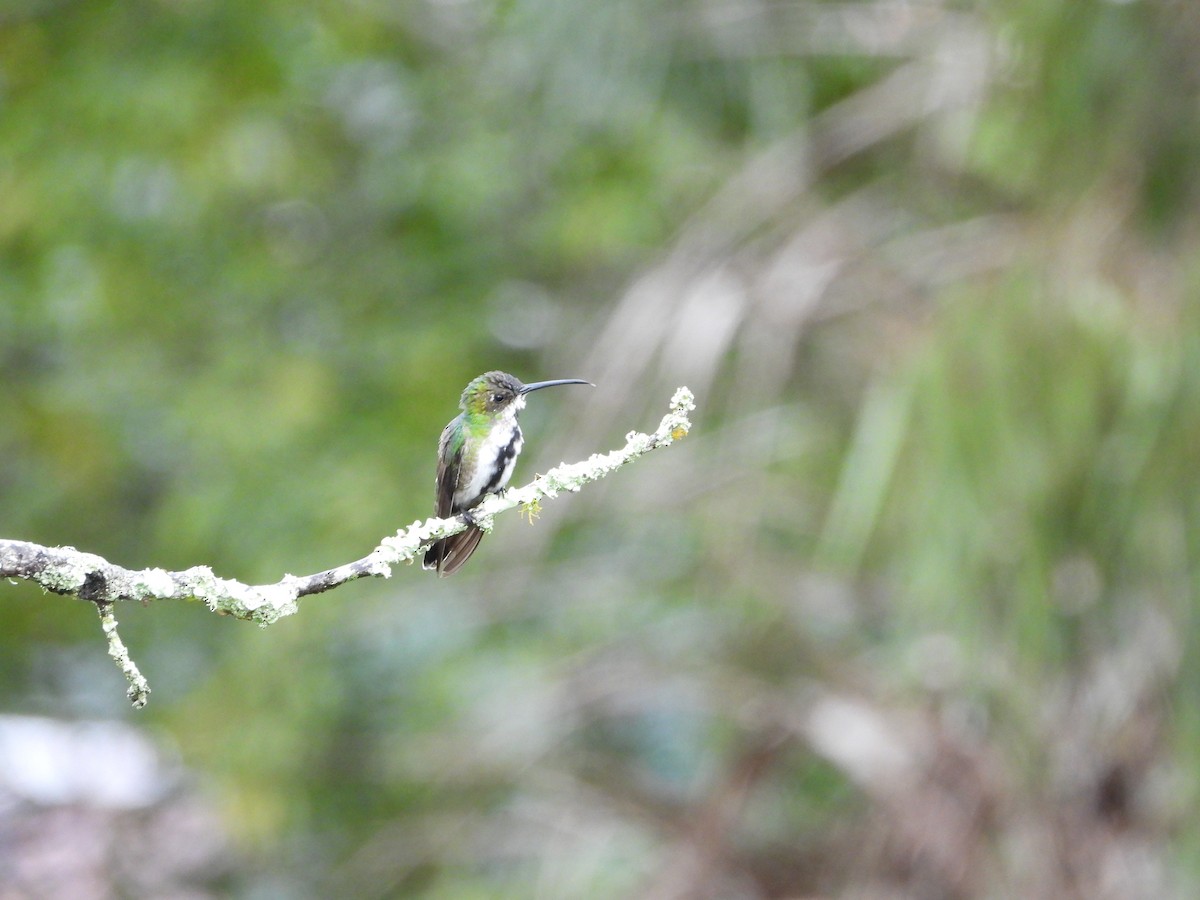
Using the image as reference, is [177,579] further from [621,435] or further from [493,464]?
[621,435]

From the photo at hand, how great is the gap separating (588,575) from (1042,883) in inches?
105

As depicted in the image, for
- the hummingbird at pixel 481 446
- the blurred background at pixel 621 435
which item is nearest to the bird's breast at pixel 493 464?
the hummingbird at pixel 481 446

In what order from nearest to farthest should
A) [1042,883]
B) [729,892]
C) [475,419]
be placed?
[475,419], [1042,883], [729,892]

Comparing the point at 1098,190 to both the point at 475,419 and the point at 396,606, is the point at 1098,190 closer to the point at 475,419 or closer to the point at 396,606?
the point at 475,419

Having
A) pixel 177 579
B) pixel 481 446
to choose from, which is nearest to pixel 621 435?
pixel 481 446

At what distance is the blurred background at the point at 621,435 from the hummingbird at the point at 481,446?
1181 mm

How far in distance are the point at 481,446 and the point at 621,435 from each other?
6.74ft

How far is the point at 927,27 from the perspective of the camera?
5520 millimetres

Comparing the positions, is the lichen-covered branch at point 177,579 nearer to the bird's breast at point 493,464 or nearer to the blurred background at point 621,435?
the bird's breast at point 493,464

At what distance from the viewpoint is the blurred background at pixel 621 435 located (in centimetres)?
383

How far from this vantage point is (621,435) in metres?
4.97

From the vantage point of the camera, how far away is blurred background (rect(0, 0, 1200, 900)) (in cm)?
383

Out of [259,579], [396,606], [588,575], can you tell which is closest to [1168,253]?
[588,575]

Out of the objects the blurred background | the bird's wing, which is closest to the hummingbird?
the bird's wing
